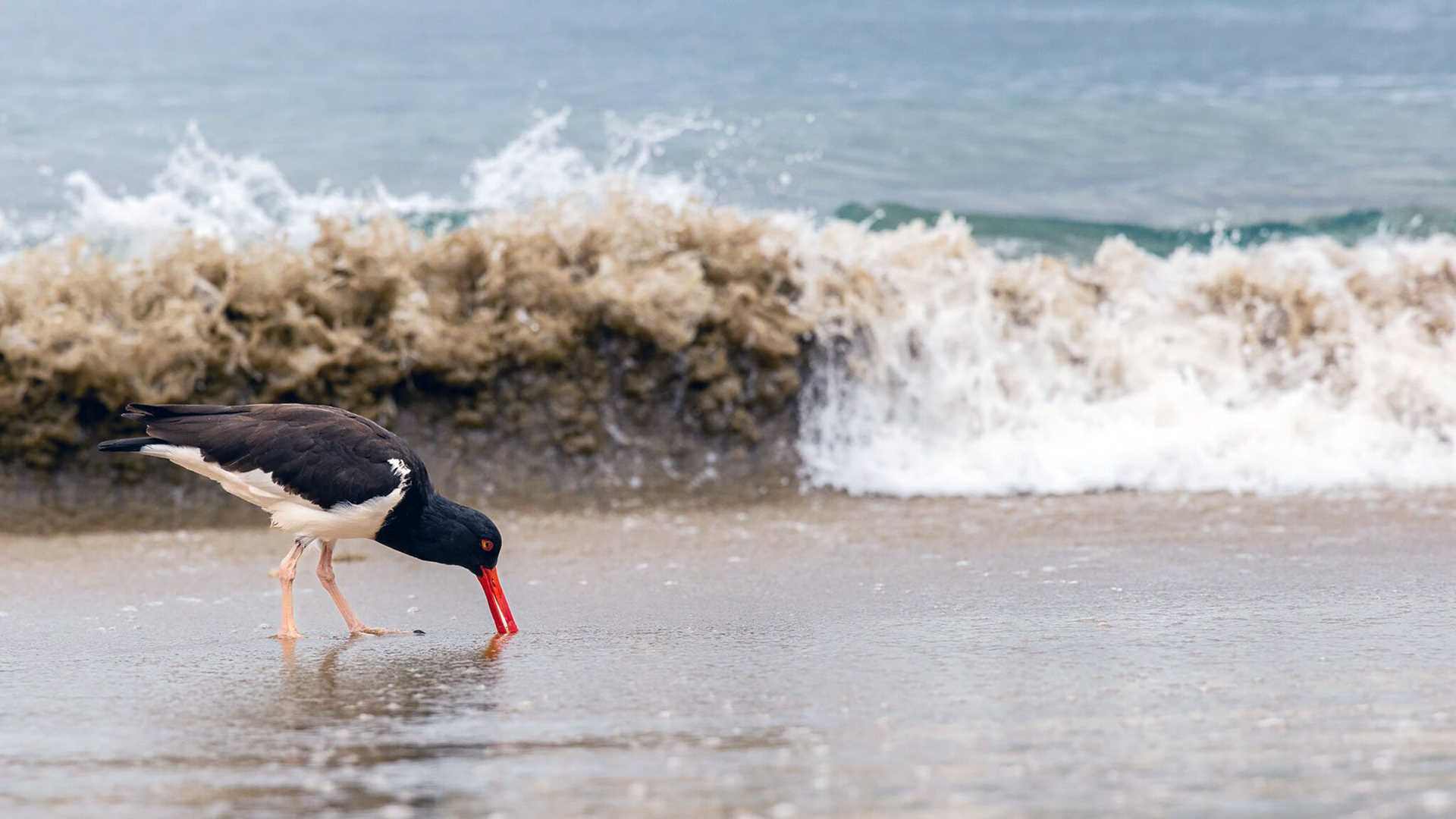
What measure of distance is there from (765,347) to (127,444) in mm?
3467

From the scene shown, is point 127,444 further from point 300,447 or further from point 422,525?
point 422,525

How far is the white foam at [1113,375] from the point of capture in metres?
7.86

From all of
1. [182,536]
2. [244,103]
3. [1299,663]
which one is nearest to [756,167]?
A: [244,103]

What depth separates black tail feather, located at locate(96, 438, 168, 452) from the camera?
5.25m

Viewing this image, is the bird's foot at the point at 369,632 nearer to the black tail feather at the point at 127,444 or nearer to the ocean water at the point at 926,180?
A: the black tail feather at the point at 127,444

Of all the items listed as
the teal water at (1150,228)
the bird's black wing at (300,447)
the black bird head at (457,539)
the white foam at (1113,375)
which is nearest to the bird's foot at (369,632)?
Answer: the black bird head at (457,539)

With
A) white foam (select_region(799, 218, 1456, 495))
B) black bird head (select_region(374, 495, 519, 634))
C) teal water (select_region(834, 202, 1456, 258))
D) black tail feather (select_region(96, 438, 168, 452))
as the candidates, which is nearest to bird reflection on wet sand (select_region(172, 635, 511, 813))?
black bird head (select_region(374, 495, 519, 634))

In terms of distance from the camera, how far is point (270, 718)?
13.5 feet

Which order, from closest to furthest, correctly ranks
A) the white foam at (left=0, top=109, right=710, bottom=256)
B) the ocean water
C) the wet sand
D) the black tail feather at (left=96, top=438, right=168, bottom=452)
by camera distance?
1. the wet sand
2. the black tail feather at (left=96, top=438, right=168, bottom=452)
3. the ocean water
4. the white foam at (left=0, top=109, right=710, bottom=256)

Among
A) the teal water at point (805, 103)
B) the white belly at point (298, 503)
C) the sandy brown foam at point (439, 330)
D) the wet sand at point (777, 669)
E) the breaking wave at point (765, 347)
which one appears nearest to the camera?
the wet sand at point (777, 669)

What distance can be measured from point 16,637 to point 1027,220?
998 centimetres

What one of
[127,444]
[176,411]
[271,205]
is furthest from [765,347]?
[271,205]

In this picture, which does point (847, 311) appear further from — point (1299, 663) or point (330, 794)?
point (330, 794)

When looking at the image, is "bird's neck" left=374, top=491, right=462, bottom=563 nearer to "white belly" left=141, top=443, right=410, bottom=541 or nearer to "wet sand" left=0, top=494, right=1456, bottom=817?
"white belly" left=141, top=443, right=410, bottom=541
